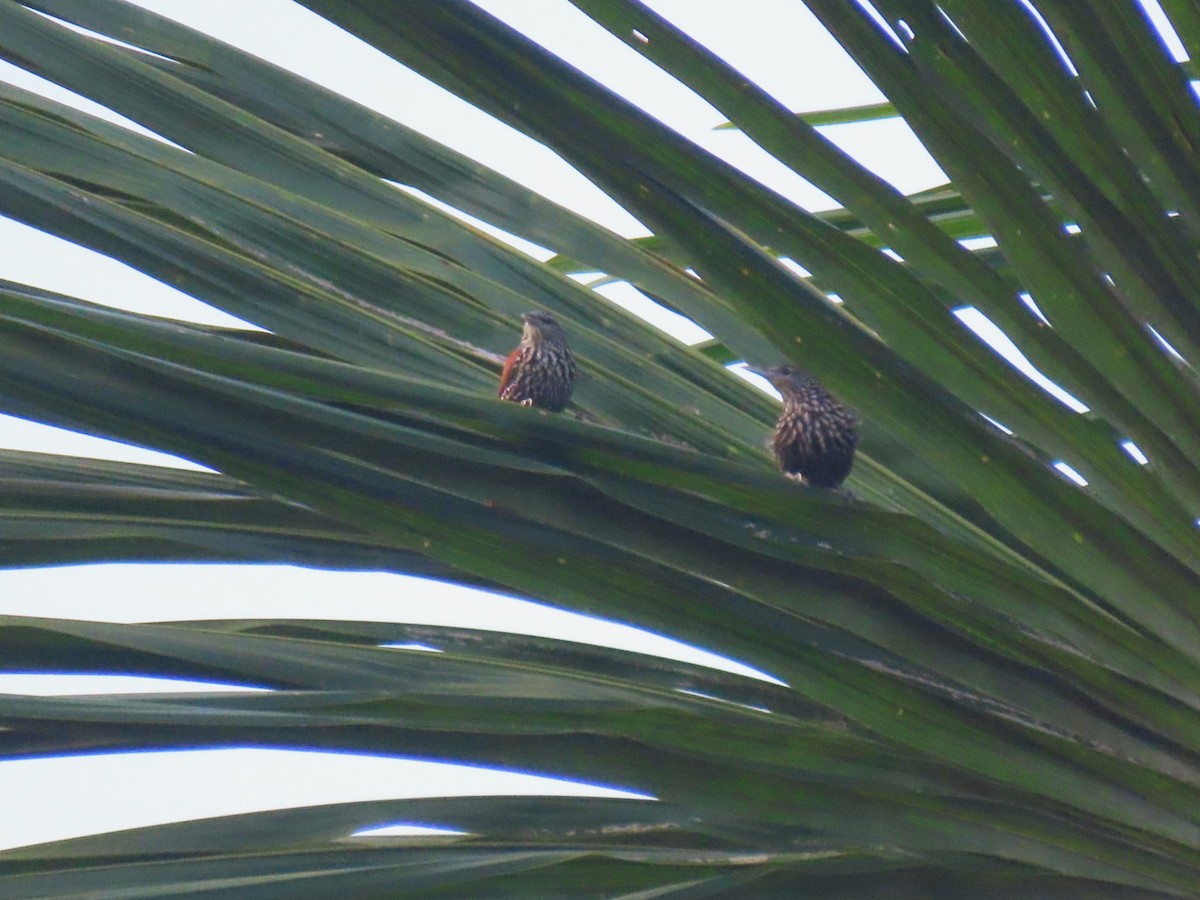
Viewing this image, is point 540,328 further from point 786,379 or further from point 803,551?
point 803,551

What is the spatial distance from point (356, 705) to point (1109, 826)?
88 centimetres

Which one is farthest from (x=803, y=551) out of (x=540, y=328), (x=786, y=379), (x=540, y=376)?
(x=540, y=376)

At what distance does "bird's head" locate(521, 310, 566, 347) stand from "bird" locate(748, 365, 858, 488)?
459mm

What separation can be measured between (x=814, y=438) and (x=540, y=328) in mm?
659

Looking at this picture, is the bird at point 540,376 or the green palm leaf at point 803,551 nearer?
the green palm leaf at point 803,551

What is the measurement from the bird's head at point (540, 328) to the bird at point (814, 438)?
0.46m

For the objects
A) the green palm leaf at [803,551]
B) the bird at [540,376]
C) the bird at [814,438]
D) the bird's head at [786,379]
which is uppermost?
the bird at [540,376]

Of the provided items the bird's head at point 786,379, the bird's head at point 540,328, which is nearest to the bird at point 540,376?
the bird's head at point 540,328

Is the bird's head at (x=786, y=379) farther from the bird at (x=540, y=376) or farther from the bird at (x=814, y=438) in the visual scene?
the bird at (x=540, y=376)

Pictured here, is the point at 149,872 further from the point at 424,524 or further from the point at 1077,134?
the point at 1077,134

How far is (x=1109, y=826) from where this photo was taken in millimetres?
1638

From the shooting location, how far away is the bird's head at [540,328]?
2.43 m

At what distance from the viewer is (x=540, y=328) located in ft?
9.23

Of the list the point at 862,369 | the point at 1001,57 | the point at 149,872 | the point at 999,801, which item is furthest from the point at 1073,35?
the point at 149,872
